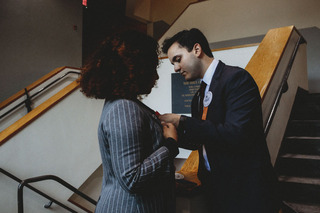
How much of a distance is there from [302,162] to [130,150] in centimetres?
245

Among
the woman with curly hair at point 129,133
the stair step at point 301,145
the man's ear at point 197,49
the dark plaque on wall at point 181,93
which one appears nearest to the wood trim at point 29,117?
the dark plaque on wall at point 181,93

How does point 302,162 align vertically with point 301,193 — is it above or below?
above

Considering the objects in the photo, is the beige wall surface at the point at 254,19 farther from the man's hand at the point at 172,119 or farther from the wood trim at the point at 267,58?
the man's hand at the point at 172,119

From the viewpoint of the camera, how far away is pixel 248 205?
1.22 meters

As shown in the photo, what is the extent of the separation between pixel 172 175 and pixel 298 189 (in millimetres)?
1928

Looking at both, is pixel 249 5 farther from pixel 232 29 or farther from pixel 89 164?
pixel 89 164

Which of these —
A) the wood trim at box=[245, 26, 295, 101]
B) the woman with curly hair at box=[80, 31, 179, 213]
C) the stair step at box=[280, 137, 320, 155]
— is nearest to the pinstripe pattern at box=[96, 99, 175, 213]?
the woman with curly hair at box=[80, 31, 179, 213]

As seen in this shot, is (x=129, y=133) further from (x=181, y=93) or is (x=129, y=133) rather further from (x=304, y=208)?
(x=181, y=93)

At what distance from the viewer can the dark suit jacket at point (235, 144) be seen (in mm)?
1188

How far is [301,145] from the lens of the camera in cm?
299

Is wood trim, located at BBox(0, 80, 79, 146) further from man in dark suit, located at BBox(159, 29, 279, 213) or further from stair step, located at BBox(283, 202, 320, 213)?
stair step, located at BBox(283, 202, 320, 213)

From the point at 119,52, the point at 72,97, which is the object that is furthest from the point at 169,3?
the point at 119,52

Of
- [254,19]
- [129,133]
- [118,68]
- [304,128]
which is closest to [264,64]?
[304,128]

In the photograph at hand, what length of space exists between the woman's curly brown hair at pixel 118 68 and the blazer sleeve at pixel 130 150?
0.09 m
